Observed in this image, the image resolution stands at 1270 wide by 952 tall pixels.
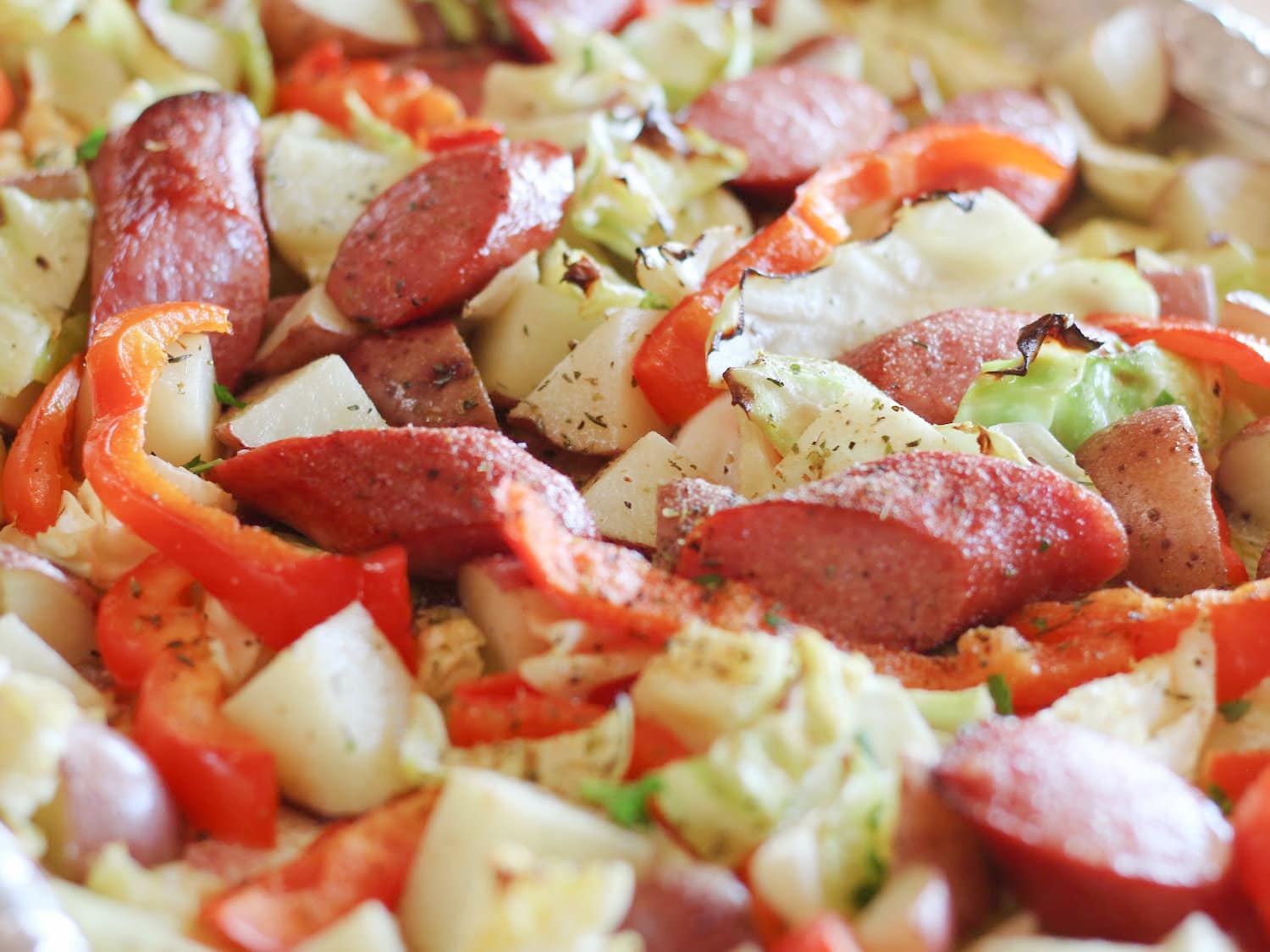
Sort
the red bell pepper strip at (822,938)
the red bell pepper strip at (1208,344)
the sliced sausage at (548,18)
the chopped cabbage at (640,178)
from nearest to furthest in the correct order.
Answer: the red bell pepper strip at (822,938) < the red bell pepper strip at (1208,344) < the chopped cabbage at (640,178) < the sliced sausage at (548,18)

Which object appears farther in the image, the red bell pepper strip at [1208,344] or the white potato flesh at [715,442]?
the red bell pepper strip at [1208,344]

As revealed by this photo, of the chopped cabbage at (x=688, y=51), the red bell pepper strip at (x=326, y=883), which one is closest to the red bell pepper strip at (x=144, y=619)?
the red bell pepper strip at (x=326, y=883)

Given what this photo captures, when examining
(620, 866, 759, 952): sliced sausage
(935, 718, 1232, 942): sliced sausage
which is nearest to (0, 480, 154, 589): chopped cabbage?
(620, 866, 759, 952): sliced sausage

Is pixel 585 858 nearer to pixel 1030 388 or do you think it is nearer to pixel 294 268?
pixel 1030 388

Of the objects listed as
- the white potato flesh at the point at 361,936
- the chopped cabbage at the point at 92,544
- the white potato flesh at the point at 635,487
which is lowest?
the white potato flesh at the point at 361,936

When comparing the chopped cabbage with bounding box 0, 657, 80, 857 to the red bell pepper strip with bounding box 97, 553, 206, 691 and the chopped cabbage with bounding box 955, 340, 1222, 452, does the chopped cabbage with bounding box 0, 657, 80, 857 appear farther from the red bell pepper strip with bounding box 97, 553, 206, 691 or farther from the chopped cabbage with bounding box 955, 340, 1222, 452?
the chopped cabbage with bounding box 955, 340, 1222, 452

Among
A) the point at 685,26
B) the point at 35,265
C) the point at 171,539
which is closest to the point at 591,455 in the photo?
the point at 171,539

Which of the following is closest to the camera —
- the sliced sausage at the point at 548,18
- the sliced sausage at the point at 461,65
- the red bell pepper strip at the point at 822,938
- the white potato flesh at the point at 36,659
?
the red bell pepper strip at the point at 822,938

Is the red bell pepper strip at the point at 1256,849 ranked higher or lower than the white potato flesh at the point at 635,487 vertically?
lower

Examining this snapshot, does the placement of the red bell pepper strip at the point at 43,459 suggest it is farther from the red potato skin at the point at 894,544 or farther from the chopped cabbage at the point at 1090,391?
the chopped cabbage at the point at 1090,391
